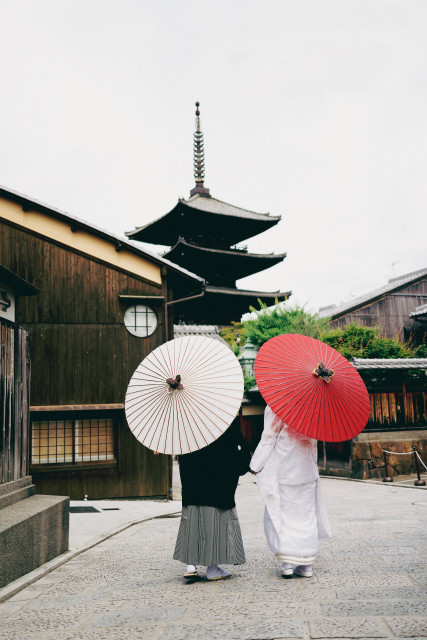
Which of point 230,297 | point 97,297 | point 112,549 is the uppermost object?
point 230,297

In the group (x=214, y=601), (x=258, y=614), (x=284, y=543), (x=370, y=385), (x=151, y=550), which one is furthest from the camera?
(x=370, y=385)

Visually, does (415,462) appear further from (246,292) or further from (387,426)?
(246,292)

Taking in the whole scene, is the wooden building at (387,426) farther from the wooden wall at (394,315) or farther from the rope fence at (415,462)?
the wooden wall at (394,315)

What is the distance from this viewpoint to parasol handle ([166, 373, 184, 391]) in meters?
4.68

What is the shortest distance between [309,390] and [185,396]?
1.01 metres

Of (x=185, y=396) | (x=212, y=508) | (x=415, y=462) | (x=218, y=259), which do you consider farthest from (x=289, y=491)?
(x=218, y=259)

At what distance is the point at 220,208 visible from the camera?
103 ft

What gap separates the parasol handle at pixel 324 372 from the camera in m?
4.71

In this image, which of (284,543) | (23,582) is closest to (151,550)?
(23,582)

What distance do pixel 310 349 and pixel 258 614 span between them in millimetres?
2120

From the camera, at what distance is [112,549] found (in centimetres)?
690

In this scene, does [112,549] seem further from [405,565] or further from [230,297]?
[230,297]

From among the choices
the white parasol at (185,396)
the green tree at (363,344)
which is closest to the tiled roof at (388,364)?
the green tree at (363,344)

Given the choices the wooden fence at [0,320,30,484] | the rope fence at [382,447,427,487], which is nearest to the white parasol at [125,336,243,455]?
the wooden fence at [0,320,30,484]
